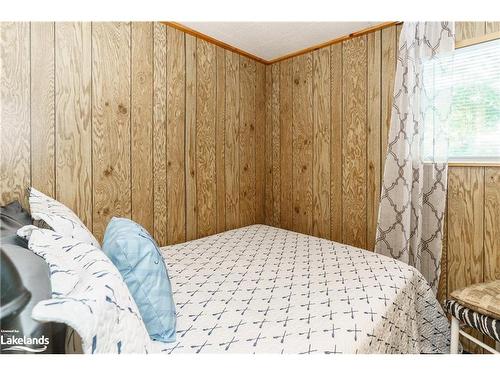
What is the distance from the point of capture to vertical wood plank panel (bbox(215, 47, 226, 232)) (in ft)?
8.18

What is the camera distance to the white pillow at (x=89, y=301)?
600 millimetres

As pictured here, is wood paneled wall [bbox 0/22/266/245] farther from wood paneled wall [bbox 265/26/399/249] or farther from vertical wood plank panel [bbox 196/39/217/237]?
wood paneled wall [bbox 265/26/399/249]

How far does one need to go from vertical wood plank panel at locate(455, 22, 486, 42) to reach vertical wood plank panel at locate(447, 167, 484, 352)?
81 cm

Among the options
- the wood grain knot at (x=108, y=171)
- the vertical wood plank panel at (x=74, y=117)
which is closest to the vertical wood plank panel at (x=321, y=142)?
the wood grain knot at (x=108, y=171)

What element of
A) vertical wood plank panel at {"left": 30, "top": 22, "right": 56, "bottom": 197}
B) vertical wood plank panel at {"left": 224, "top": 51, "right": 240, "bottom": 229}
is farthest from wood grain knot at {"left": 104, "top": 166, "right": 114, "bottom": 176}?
vertical wood plank panel at {"left": 224, "top": 51, "right": 240, "bottom": 229}

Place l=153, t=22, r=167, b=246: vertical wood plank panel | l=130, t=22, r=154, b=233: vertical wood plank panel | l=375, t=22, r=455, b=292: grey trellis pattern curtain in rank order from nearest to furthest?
l=375, t=22, r=455, b=292: grey trellis pattern curtain → l=130, t=22, r=154, b=233: vertical wood plank panel → l=153, t=22, r=167, b=246: vertical wood plank panel

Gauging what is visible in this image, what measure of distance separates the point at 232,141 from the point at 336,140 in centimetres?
88

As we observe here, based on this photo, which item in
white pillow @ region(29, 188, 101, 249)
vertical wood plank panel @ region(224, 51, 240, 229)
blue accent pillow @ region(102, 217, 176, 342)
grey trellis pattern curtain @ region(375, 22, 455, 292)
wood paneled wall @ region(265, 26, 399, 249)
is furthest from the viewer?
vertical wood plank panel @ region(224, 51, 240, 229)

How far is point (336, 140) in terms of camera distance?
98.0 inches

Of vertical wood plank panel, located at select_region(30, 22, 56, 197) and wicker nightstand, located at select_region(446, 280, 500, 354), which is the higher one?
vertical wood plank panel, located at select_region(30, 22, 56, 197)

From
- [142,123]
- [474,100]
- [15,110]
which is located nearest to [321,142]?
[474,100]

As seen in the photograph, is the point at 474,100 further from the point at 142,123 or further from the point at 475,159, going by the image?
the point at 142,123
